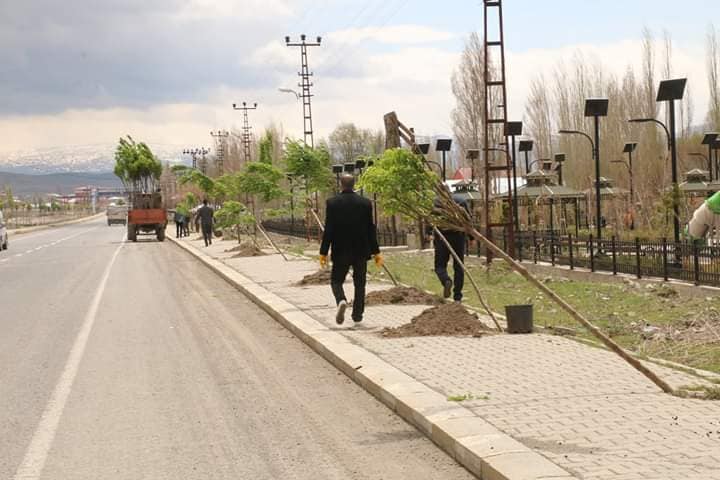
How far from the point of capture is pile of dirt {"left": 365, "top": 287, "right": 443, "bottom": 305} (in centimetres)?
1585

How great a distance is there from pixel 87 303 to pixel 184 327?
5.14m

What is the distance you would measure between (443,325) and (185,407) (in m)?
4.33

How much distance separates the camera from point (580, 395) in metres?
8.01

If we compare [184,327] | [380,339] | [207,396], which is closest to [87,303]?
[184,327]

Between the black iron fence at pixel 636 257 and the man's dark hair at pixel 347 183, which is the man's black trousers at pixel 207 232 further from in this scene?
the man's dark hair at pixel 347 183

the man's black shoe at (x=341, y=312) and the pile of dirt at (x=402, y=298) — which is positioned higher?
the man's black shoe at (x=341, y=312)

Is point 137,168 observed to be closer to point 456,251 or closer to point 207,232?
point 207,232

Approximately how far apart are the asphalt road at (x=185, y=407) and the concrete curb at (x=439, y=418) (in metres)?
0.11

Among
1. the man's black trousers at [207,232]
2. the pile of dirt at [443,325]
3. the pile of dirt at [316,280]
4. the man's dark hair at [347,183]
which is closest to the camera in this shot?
the pile of dirt at [443,325]

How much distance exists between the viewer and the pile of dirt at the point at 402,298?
15.9 metres

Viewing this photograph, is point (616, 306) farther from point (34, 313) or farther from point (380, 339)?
point (34, 313)

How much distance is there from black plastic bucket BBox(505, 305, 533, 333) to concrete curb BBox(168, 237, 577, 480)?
6.25 feet

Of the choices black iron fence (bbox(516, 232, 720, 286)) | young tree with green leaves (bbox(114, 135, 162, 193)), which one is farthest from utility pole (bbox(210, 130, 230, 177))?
black iron fence (bbox(516, 232, 720, 286))

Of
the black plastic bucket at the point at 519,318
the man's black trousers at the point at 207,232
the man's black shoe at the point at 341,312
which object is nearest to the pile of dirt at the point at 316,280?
the man's black shoe at the point at 341,312
